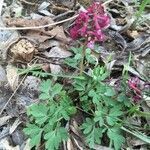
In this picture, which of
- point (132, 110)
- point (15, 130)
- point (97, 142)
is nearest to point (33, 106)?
point (15, 130)

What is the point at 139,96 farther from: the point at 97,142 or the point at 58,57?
A: the point at 58,57

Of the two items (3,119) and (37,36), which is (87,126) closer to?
(3,119)

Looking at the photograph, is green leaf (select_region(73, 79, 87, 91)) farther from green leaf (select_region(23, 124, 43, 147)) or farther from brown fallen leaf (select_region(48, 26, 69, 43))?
brown fallen leaf (select_region(48, 26, 69, 43))

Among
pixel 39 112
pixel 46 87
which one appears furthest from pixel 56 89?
pixel 39 112

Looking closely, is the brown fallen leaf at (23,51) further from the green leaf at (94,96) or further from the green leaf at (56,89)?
the green leaf at (94,96)

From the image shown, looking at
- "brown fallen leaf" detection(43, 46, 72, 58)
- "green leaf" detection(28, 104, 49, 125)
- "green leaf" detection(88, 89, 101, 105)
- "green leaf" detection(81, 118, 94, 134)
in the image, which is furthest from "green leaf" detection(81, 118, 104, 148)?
"brown fallen leaf" detection(43, 46, 72, 58)
